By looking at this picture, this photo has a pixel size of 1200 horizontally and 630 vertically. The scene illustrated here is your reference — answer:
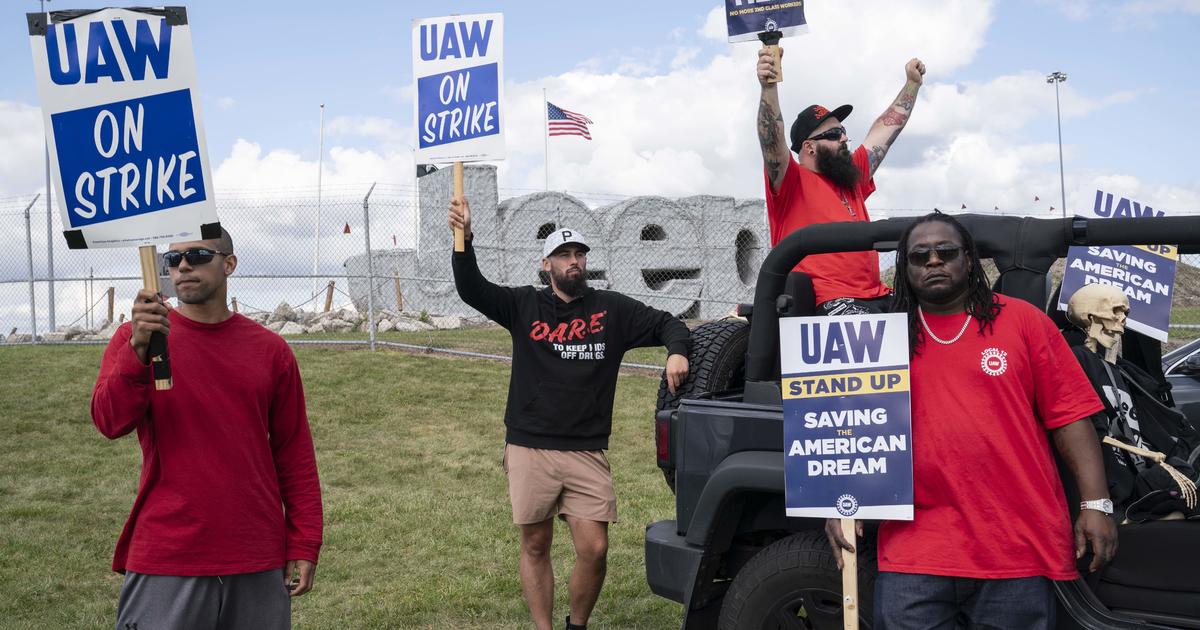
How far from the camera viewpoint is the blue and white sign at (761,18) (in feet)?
13.9

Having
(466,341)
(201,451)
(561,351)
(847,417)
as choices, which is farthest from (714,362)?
(466,341)

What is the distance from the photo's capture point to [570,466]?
16.1 feet

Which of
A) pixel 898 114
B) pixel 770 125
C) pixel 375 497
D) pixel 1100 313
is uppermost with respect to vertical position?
pixel 898 114

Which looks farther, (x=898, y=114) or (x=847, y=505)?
(x=898, y=114)

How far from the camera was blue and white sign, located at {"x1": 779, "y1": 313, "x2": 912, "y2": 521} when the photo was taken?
2814mm

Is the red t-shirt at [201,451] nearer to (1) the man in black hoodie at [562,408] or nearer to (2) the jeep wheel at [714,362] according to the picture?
(1) the man in black hoodie at [562,408]

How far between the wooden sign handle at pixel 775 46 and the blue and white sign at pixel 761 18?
0.02m

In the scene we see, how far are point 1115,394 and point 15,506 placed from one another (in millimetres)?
8475

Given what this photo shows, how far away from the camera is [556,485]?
4.93 m

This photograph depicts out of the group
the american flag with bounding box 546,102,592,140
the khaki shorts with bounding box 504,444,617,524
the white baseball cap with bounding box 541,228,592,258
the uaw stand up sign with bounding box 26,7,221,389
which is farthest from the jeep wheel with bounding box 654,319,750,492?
the american flag with bounding box 546,102,592,140

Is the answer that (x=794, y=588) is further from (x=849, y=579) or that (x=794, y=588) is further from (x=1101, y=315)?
(x=1101, y=315)

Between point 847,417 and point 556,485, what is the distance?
89.7 inches

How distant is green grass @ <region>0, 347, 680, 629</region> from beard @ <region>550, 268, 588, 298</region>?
186 cm

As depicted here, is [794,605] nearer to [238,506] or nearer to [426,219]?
[238,506]
